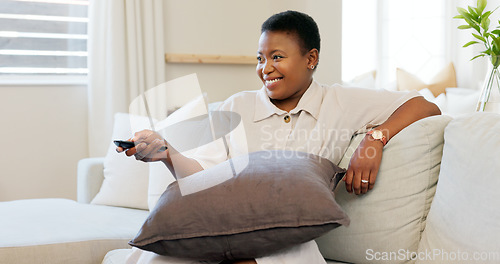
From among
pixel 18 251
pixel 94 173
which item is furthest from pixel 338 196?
pixel 94 173

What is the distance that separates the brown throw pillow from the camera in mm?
1157

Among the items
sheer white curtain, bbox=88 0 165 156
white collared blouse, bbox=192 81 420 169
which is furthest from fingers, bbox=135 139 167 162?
sheer white curtain, bbox=88 0 165 156

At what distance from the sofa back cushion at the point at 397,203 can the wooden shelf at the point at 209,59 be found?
2351mm

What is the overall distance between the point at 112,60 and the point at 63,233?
173 cm

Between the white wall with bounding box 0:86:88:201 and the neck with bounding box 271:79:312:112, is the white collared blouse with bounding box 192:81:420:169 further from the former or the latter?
the white wall with bounding box 0:86:88:201

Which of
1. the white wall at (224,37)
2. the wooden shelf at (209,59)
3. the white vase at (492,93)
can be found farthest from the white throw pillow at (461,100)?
the white vase at (492,93)

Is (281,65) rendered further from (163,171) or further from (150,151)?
(163,171)

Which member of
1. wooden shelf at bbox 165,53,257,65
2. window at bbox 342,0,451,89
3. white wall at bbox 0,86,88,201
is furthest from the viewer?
window at bbox 342,0,451,89

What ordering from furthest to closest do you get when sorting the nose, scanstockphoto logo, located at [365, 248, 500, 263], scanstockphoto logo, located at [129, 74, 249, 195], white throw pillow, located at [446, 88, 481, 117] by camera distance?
white throw pillow, located at [446, 88, 481, 117] → the nose → scanstockphoto logo, located at [129, 74, 249, 195] → scanstockphoto logo, located at [365, 248, 500, 263]

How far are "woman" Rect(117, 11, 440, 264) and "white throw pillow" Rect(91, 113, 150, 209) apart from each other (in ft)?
2.32

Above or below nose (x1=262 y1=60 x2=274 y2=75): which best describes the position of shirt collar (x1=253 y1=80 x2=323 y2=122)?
below

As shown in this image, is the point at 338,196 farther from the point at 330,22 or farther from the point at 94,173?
the point at 330,22

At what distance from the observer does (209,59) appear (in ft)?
12.1

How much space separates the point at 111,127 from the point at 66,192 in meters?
0.48
